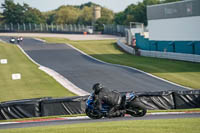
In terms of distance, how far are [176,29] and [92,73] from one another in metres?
18.1

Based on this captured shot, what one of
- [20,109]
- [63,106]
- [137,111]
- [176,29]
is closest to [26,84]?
[20,109]

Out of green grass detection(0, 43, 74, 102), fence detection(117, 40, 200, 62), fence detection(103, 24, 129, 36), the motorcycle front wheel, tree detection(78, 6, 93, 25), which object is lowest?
green grass detection(0, 43, 74, 102)

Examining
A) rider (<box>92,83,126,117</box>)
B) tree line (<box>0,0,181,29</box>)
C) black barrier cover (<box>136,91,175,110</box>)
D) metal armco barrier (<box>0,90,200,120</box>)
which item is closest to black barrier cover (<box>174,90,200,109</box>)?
metal armco barrier (<box>0,90,200,120</box>)

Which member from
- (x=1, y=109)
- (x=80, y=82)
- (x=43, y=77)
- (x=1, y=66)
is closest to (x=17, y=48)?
(x=1, y=66)

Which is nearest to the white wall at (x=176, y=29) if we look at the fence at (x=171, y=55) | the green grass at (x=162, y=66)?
the fence at (x=171, y=55)

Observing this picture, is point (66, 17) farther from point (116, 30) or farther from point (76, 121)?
point (76, 121)

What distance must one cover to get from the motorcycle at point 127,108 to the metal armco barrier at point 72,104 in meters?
2.11

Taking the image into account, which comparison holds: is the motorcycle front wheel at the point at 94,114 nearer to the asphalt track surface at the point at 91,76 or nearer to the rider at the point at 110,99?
the asphalt track surface at the point at 91,76

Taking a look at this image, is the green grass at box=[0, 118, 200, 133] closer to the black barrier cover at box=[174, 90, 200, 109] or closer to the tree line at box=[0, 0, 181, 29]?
the black barrier cover at box=[174, 90, 200, 109]

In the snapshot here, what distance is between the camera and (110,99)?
16875 millimetres

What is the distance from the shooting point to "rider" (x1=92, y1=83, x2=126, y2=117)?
16750 millimetres

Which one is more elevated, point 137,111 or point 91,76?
point 137,111

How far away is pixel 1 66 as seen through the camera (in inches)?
1784

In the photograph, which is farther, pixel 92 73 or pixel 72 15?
pixel 72 15
